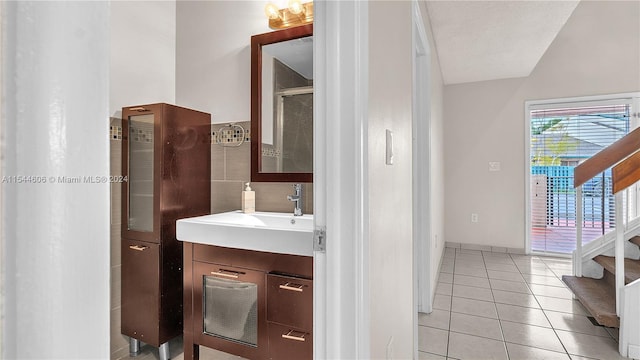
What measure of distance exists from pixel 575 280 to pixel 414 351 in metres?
1.90

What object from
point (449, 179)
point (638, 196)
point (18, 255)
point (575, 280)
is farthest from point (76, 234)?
point (638, 196)

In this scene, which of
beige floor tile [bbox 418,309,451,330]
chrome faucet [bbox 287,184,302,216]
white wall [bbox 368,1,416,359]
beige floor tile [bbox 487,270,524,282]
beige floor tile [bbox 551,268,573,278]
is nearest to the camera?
white wall [bbox 368,1,416,359]

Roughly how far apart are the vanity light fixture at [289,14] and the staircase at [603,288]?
2.67 meters

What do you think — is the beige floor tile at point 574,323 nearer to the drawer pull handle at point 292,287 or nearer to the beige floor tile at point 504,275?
the beige floor tile at point 504,275

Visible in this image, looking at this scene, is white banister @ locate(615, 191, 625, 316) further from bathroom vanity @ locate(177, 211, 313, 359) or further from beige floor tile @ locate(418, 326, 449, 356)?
bathroom vanity @ locate(177, 211, 313, 359)

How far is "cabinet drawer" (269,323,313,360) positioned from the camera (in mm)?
1400

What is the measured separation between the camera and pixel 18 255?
0.23 m

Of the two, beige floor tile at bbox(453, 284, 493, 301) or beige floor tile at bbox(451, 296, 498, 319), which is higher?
beige floor tile at bbox(453, 284, 493, 301)

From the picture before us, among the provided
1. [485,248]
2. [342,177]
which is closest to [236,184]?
[342,177]

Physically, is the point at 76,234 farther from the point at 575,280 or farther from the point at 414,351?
the point at 575,280

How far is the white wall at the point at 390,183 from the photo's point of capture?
37.7 inches

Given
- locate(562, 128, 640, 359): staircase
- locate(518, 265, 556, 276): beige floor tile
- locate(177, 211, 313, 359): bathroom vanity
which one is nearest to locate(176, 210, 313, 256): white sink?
locate(177, 211, 313, 359): bathroom vanity

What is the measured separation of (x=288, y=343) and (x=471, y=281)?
2427 mm

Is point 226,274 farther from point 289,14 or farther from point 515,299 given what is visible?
point 515,299
